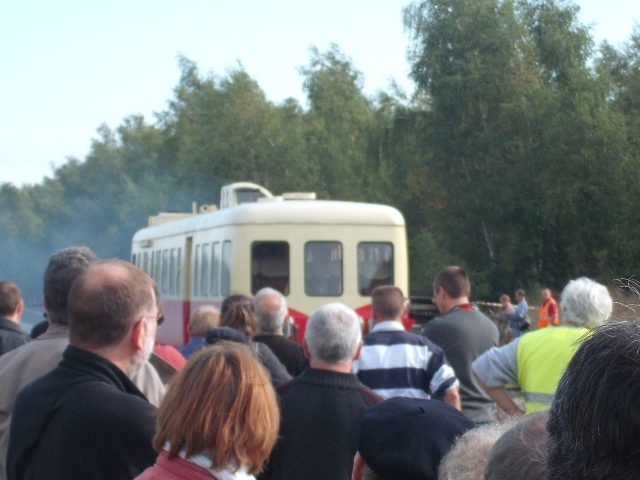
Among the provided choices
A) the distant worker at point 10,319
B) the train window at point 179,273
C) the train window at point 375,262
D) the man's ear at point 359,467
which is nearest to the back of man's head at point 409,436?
the man's ear at point 359,467

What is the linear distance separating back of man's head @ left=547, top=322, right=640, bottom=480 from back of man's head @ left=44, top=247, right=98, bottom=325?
3.20 meters

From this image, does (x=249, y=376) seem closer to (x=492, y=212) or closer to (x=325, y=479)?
(x=325, y=479)

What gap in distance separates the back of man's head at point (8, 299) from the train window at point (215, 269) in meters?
9.86

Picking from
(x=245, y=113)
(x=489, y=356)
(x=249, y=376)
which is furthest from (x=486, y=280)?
(x=249, y=376)

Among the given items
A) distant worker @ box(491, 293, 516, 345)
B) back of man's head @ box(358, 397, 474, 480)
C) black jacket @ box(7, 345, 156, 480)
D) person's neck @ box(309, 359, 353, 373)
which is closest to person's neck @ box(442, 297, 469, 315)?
person's neck @ box(309, 359, 353, 373)

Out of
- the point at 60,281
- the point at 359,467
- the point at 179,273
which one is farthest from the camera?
the point at 179,273

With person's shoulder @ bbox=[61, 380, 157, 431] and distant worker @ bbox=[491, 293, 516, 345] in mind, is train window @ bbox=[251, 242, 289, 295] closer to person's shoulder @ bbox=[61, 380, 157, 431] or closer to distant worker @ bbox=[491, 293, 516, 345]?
distant worker @ bbox=[491, 293, 516, 345]

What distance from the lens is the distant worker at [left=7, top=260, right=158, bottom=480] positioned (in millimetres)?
3090

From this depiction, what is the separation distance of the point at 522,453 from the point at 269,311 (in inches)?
215

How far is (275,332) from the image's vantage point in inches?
279

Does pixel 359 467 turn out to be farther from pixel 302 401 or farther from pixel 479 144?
pixel 479 144

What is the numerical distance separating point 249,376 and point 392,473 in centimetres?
68

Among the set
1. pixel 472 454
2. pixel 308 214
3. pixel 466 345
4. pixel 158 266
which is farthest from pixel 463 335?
pixel 158 266

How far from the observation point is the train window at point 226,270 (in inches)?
655
